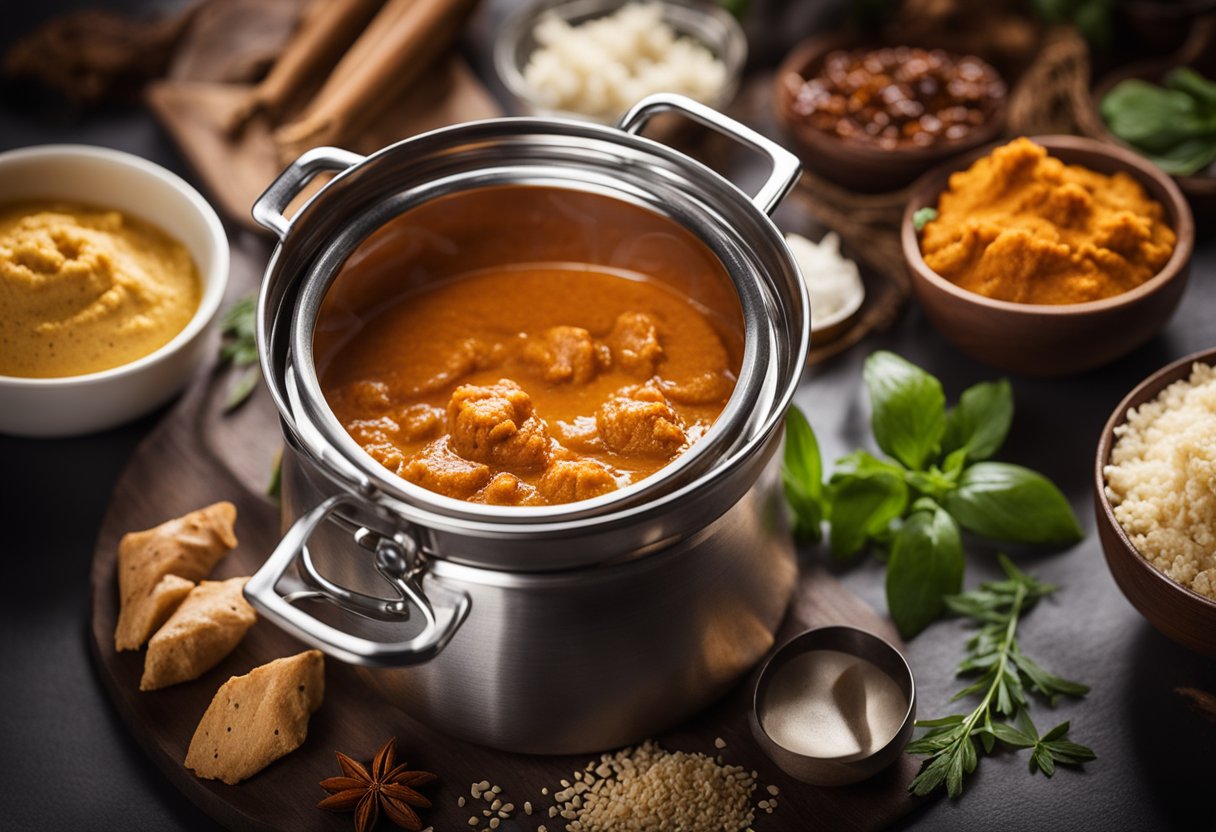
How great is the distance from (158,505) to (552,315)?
1.11m

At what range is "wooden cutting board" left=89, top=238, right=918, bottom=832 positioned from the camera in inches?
106

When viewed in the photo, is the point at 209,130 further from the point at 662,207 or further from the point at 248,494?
the point at 662,207

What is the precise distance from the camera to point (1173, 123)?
382 centimetres

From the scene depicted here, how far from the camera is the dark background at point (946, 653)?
2.72m

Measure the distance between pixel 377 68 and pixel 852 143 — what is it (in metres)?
1.49

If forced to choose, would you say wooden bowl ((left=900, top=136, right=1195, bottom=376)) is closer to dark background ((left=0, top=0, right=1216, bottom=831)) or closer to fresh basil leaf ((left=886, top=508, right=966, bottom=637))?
dark background ((left=0, top=0, right=1216, bottom=831))

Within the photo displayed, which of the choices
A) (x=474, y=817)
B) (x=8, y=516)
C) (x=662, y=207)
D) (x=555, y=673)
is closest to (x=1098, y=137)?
(x=662, y=207)

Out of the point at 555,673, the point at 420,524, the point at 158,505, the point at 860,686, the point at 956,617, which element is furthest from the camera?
the point at 158,505

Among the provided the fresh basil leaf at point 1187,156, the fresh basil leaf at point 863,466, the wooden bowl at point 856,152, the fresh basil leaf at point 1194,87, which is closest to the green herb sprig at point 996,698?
the fresh basil leaf at point 863,466

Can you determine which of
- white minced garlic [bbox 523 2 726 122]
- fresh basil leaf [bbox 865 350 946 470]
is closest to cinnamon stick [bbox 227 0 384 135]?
white minced garlic [bbox 523 2 726 122]

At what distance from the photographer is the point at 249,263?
3875 millimetres

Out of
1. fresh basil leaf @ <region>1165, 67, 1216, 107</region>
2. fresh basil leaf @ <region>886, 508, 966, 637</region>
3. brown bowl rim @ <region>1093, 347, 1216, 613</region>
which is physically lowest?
fresh basil leaf @ <region>886, 508, 966, 637</region>

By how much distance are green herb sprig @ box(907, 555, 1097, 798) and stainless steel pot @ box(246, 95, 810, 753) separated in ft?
1.42

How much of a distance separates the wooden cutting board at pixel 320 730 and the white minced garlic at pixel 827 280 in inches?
31.7
